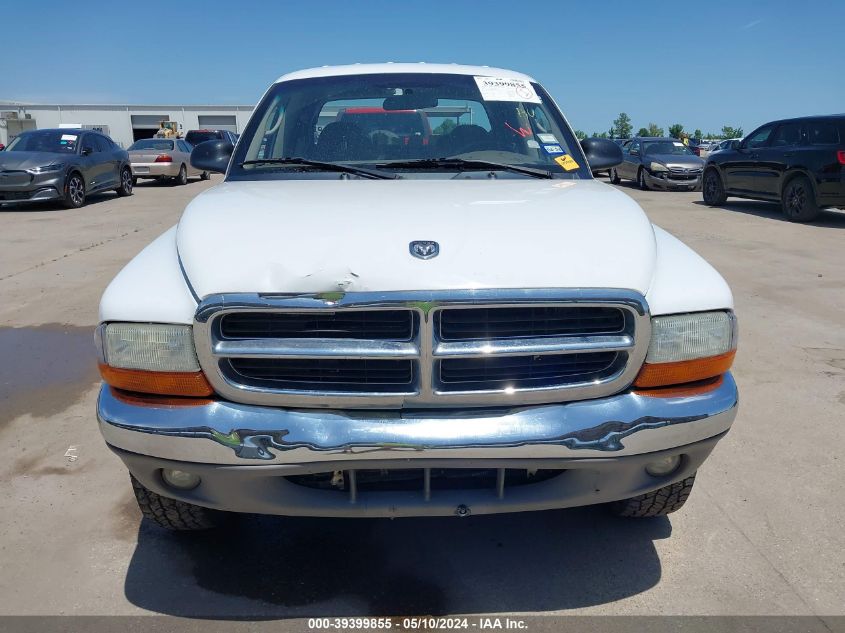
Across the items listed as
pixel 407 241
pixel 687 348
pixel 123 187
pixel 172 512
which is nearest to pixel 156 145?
pixel 123 187

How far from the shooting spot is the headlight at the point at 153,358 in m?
2.09

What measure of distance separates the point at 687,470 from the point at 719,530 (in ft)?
2.34

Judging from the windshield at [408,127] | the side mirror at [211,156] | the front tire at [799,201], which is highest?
the windshield at [408,127]

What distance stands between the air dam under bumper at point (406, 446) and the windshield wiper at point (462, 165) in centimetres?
135

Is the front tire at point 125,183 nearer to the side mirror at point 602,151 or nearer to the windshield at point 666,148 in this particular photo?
the windshield at point 666,148

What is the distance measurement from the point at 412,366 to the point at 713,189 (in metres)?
14.0

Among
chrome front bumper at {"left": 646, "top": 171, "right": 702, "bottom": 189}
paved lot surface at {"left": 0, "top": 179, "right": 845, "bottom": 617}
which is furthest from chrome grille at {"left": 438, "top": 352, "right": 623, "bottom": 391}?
chrome front bumper at {"left": 646, "top": 171, "right": 702, "bottom": 189}

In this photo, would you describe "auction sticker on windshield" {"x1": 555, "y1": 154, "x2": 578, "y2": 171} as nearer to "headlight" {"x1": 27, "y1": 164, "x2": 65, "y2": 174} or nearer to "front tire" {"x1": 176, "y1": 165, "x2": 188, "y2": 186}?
"headlight" {"x1": 27, "y1": 164, "x2": 65, "y2": 174}

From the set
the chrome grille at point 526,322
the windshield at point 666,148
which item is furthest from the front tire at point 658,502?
the windshield at point 666,148

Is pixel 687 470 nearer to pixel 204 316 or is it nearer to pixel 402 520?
pixel 402 520

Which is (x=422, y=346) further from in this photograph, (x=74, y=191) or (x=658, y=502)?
(x=74, y=191)

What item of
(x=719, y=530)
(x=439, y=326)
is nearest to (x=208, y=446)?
(x=439, y=326)

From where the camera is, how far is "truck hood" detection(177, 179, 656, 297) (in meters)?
2.08

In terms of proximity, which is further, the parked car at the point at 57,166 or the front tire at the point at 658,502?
the parked car at the point at 57,166
